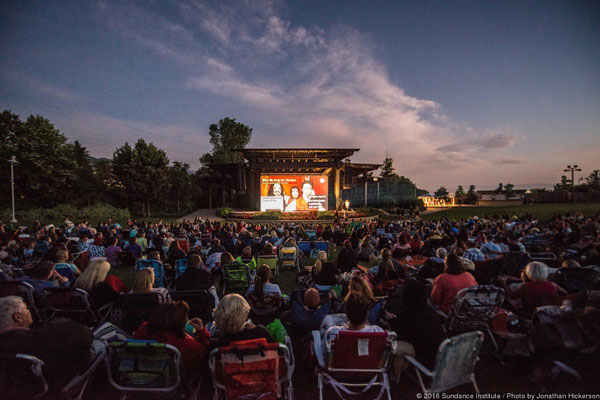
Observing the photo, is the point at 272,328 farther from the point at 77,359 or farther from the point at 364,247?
the point at 364,247

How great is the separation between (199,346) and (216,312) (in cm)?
45

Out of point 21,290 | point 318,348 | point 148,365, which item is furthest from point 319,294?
point 21,290

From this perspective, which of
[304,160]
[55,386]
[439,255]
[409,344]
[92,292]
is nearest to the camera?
[55,386]

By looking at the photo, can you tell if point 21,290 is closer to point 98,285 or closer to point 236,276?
point 98,285

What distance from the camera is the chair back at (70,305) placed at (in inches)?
112

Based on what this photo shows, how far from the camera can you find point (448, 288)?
321 cm

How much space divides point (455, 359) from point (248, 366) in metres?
1.65

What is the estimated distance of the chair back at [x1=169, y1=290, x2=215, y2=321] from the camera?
3.05 metres

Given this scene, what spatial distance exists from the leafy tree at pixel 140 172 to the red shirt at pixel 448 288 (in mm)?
29330

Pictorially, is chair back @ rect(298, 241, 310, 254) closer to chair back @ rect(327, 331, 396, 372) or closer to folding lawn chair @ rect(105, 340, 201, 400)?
chair back @ rect(327, 331, 396, 372)

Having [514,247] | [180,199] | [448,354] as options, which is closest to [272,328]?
[448,354]

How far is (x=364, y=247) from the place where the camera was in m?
7.31

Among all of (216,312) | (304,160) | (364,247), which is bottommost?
(364,247)

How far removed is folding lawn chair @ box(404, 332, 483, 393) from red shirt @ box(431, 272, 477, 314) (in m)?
1.16
